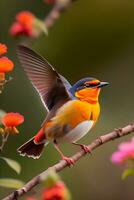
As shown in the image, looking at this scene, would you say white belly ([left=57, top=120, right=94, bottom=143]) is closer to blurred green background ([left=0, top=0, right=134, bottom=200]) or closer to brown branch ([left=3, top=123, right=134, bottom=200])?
brown branch ([left=3, top=123, right=134, bottom=200])

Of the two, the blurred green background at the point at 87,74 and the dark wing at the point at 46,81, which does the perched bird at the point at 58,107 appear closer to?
the dark wing at the point at 46,81

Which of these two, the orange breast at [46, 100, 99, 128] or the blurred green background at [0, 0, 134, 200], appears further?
the blurred green background at [0, 0, 134, 200]

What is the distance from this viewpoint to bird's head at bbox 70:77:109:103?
524cm

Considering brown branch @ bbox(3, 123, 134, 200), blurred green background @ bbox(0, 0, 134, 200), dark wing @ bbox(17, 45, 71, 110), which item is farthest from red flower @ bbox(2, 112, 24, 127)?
blurred green background @ bbox(0, 0, 134, 200)

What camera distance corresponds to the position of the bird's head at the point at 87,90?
5.24 metres

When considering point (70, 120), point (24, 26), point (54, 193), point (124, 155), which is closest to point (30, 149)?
point (70, 120)

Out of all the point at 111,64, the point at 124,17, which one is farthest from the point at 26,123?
the point at 124,17

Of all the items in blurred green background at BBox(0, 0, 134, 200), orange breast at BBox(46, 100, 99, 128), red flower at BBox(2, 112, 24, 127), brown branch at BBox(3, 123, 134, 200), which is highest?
red flower at BBox(2, 112, 24, 127)

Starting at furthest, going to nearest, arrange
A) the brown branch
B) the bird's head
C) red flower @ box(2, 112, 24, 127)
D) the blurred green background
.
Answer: the blurred green background
the bird's head
red flower @ box(2, 112, 24, 127)
the brown branch

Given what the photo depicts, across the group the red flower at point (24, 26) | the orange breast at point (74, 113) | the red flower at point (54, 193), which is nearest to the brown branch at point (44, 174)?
the red flower at point (54, 193)

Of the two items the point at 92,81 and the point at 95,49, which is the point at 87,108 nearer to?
the point at 92,81

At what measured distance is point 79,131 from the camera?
5.02 meters

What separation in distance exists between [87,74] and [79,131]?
5868mm

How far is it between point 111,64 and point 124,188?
6.25 ft
